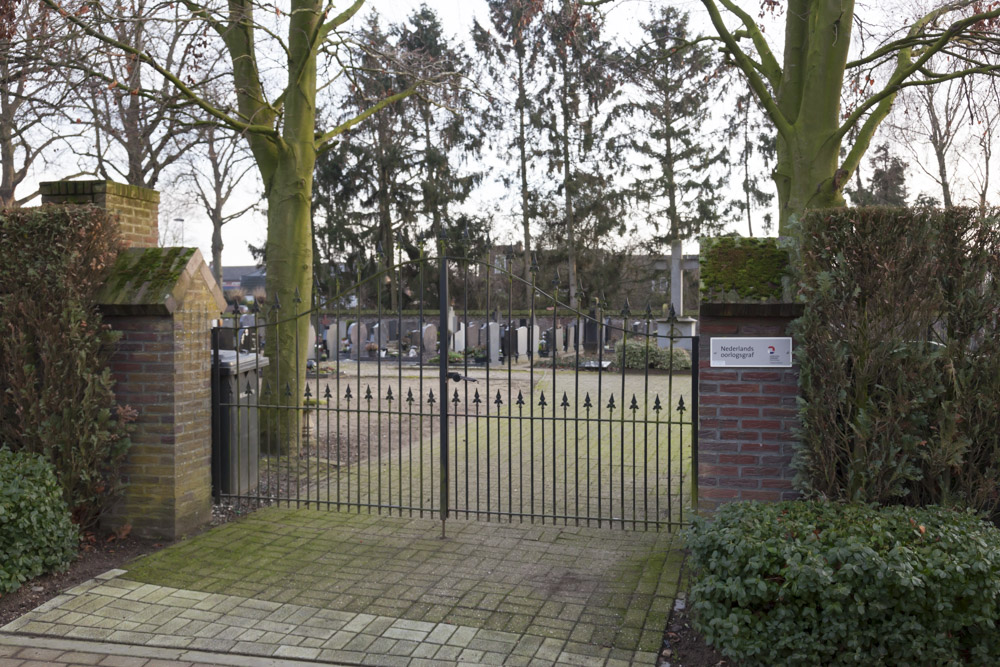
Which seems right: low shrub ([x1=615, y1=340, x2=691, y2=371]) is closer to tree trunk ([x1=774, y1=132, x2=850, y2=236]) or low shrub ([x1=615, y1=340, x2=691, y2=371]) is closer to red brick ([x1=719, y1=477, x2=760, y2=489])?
tree trunk ([x1=774, y1=132, x2=850, y2=236])

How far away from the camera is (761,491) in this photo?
491 centimetres

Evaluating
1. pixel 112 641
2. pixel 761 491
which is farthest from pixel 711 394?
pixel 112 641

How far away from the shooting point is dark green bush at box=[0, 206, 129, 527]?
211 inches

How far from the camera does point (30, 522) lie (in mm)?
4727

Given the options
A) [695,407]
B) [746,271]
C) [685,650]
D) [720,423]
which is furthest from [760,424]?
[685,650]

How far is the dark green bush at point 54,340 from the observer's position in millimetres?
5359

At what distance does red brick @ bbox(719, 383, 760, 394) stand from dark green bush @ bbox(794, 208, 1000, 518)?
56 cm

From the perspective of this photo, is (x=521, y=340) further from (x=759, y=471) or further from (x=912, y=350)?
(x=912, y=350)

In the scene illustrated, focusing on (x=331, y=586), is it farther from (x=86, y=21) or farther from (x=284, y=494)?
(x=86, y=21)

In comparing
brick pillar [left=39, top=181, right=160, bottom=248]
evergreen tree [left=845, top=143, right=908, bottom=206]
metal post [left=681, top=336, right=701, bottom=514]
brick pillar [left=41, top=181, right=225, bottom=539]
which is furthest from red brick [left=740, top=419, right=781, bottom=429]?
evergreen tree [left=845, top=143, right=908, bottom=206]

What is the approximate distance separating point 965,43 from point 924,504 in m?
5.96

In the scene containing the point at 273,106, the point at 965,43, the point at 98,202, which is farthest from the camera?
the point at 273,106

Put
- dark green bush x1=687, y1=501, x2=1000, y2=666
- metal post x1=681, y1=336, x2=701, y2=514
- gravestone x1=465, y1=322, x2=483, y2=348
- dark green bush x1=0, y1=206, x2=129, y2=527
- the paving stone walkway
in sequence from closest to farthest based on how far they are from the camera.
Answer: dark green bush x1=687, y1=501, x2=1000, y2=666, the paving stone walkway, metal post x1=681, y1=336, x2=701, y2=514, dark green bush x1=0, y1=206, x2=129, y2=527, gravestone x1=465, y1=322, x2=483, y2=348

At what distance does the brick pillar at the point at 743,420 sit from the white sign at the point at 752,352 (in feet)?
0.15
